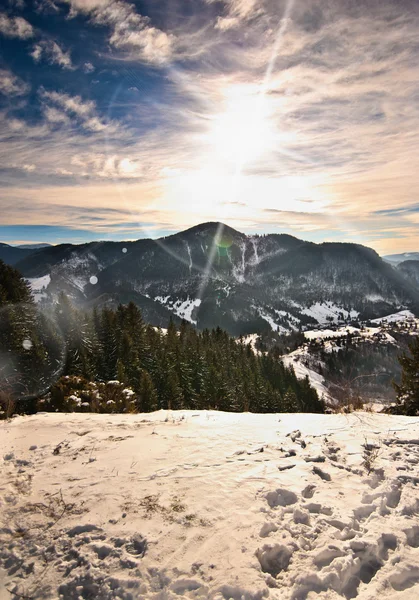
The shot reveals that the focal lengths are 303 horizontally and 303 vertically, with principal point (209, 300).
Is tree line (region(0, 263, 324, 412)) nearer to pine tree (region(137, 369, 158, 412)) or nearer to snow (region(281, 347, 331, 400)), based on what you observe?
pine tree (region(137, 369, 158, 412))

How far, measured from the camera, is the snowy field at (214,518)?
448 cm

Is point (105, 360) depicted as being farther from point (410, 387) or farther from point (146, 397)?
point (410, 387)

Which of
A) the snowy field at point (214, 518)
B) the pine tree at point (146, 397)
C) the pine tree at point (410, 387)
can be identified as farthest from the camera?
the pine tree at point (146, 397)

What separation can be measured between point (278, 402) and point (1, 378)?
1824 inches

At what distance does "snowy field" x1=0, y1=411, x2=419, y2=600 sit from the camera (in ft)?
14.7

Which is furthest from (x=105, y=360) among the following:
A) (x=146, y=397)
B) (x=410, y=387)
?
(x=410, y=387)

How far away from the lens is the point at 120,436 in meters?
10.9

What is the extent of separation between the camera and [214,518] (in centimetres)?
581

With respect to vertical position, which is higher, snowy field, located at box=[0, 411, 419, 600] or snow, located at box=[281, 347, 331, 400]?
snowy field, located at box=[0, 411, 419, 600]

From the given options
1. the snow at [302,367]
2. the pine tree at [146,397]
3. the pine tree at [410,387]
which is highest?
the pine tree at [410,387]

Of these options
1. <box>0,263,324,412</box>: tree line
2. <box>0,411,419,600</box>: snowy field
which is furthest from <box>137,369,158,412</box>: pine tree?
<box>0,411,419,600</box>: snowy field

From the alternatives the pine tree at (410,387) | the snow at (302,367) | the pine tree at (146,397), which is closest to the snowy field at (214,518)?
the pine tree at (410,387)

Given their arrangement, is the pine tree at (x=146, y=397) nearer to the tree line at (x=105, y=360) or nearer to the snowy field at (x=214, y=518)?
the tree line at (x=105, y=360)

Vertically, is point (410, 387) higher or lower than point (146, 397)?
higher
